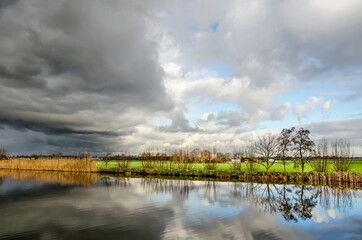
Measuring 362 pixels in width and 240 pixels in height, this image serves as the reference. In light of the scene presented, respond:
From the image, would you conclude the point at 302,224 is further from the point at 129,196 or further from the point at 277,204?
the point at 129,196

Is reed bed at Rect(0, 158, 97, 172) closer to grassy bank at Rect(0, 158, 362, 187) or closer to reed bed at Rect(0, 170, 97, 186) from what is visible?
grassy bank at Rect(0, 158, 362, 187)

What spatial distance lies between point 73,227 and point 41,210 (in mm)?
4054

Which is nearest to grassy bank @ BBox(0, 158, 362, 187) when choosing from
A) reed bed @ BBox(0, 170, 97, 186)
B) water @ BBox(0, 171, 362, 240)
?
reed bed @ BBox(0, 170, 97, 186)

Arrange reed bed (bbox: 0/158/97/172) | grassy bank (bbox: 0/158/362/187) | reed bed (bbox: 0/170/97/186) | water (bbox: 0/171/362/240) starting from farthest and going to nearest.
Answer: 1. reed bed (bbox: 0/158/97/172)
2. grassy bank (bbox: 0/158/362/187)
3. reed bed (bbox: 0/170/97/186)
4. water (bbox: 0/171/362/240)

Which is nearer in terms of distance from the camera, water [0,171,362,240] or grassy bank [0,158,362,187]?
water [0,171,362,240]

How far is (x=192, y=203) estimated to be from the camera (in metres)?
13.6

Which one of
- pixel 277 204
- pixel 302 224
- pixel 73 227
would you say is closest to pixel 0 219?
pixel 73 227

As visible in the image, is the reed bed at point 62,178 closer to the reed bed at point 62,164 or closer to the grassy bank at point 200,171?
the reed bed at point 62,164

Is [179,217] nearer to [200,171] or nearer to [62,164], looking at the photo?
[200,171]

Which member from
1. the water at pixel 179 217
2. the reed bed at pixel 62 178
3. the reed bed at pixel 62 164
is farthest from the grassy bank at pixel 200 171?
the water at pixel 179 217

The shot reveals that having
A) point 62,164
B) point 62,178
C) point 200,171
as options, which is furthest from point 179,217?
point 62,164

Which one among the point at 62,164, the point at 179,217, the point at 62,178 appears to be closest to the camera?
the point at 179,217

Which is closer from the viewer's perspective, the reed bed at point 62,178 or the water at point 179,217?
the water at point 179,217

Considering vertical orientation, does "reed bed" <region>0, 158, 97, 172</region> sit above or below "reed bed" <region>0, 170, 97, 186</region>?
above
